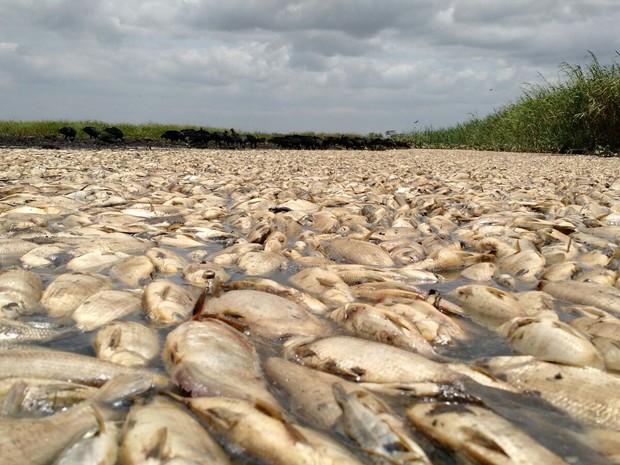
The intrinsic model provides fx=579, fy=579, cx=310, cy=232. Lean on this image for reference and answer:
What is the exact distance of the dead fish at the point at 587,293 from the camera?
324 centimetres

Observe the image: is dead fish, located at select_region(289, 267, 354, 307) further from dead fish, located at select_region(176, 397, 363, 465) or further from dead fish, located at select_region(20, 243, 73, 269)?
dead fish, located at select_region(20, 243, 73, 269)

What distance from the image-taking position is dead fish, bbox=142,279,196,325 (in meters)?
2.84

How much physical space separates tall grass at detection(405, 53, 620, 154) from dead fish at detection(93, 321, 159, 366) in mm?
20472

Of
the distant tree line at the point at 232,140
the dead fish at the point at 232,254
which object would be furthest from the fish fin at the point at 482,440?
the distant tree line at the point at 232,140

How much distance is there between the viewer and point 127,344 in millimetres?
2379

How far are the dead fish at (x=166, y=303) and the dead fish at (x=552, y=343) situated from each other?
158cm

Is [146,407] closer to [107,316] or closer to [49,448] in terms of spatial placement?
[49,448]

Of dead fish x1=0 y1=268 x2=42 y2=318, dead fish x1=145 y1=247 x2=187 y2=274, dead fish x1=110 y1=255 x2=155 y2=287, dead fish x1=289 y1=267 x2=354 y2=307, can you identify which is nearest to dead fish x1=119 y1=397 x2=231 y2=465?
dead fish x1=0 y1=268 x2=42 y2=318

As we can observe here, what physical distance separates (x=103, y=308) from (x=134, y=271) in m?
0.85

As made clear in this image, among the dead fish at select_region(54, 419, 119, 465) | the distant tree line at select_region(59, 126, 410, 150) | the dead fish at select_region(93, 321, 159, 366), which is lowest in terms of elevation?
the dead fish at select_region(93, 321, 159, 366)

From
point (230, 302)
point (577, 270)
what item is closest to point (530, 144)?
point (577, 270)

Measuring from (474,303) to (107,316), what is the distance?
194 cm

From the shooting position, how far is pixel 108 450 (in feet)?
5.07

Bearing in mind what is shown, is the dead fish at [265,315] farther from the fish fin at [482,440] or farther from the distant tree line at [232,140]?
the distant tree line at [232,140]
